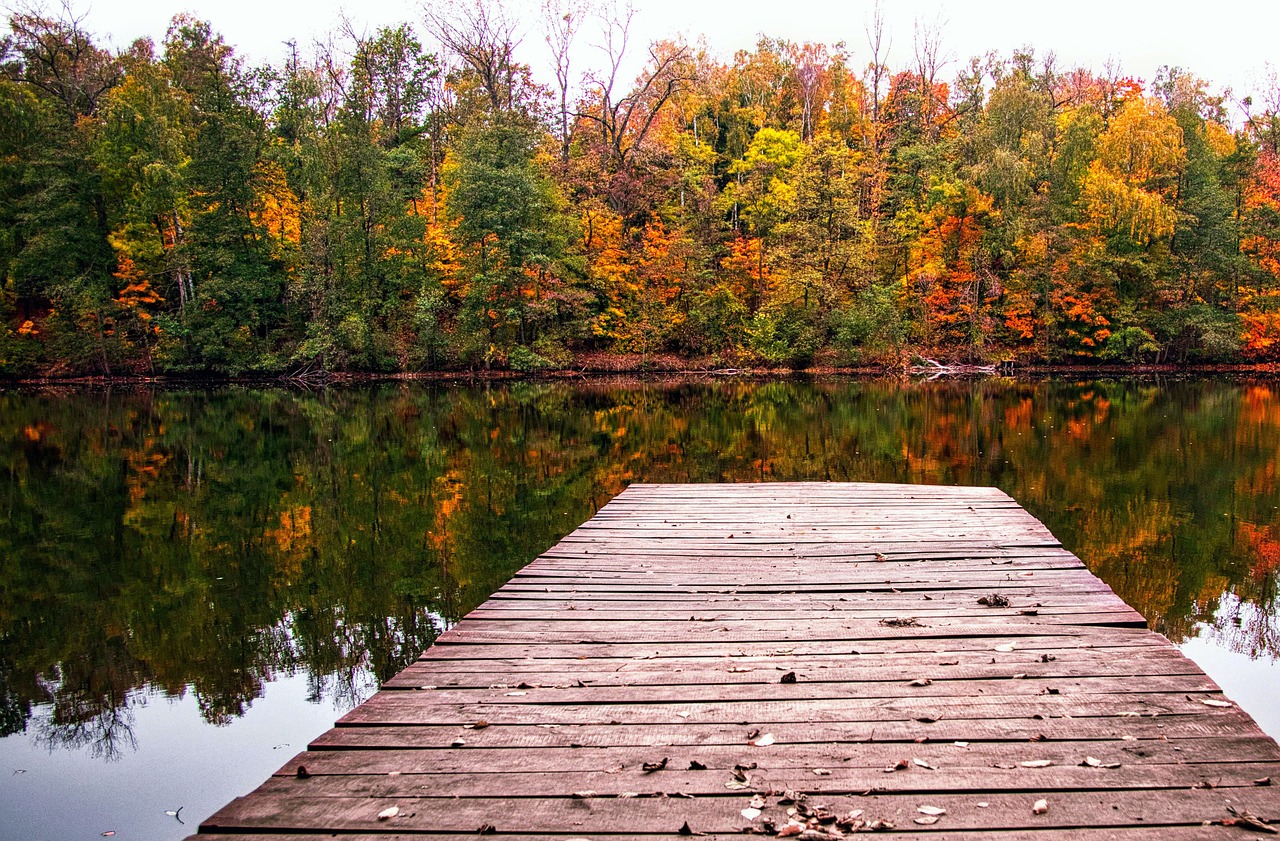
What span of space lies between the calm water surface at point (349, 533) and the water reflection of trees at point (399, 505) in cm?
4

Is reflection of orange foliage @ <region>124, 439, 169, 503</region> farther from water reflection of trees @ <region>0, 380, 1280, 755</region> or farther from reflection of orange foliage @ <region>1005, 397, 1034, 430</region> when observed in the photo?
reflection of orange foliage @ <region>1005, 397, 1034, 430</region>

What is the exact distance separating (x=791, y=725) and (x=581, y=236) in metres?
39.5

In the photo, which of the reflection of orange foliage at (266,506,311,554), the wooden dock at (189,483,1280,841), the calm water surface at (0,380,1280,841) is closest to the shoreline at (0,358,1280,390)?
the calm water surface at (0,380,1280,841)

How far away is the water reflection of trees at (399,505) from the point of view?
6656 mm

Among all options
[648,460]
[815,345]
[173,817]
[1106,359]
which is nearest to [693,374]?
[815,345]

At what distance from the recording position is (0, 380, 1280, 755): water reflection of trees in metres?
6.66

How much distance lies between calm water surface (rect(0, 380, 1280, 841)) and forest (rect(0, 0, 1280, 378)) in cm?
1608

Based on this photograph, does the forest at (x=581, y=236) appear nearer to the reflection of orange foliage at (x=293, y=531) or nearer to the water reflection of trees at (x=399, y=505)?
the water reflection of trees at (x=399, y=505)

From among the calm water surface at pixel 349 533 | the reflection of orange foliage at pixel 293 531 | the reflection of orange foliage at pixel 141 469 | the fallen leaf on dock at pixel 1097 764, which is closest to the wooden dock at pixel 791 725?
the fallen leaf on dock at pixel 1097 764

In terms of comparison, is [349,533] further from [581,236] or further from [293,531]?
[581,236]

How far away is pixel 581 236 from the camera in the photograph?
41.4 m

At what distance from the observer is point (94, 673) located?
6211 millimetres

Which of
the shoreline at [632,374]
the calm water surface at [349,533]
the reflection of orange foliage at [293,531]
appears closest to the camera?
the calm water surface at [349,533]

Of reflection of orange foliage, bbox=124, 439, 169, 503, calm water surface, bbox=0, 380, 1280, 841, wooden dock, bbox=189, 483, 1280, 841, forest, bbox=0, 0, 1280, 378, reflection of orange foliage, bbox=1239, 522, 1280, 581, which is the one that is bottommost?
reflection of orange foliage, bbox=1239, 522, 1280, 581
